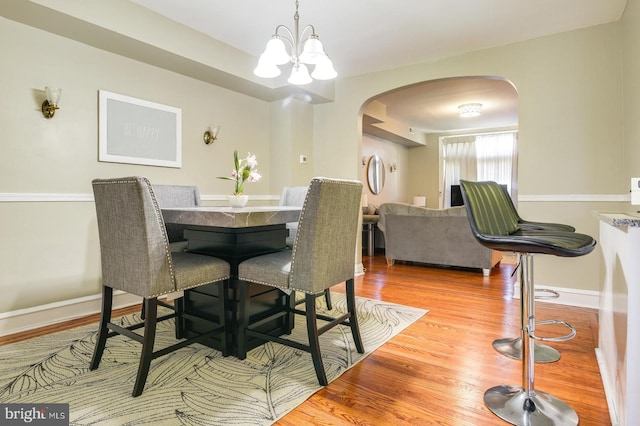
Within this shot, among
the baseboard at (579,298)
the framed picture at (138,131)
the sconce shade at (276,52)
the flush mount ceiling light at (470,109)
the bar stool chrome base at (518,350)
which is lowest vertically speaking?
the bar stool chrome base at (518,350)

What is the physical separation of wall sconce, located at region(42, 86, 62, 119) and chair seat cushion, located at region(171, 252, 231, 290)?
62.4 inches

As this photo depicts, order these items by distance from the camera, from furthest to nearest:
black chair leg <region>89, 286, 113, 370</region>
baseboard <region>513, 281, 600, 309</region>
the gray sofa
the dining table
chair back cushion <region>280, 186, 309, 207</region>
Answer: the gray sofa, chair back cushion <region>280, 186, 309, 207</region>, baseboard <region>513, 281, 600, 309</region>, the dining table, black chair leg <region>89, 286, 113, 370</region>

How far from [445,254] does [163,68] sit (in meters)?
3.70

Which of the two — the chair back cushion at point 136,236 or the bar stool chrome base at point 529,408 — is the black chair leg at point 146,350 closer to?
the chair back cushion at point 136,236

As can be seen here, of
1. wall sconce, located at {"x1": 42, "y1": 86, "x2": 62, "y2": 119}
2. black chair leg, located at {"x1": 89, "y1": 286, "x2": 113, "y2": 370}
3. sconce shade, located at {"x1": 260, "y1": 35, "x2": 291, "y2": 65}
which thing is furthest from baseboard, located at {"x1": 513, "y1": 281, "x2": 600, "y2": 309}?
wall sconce, located at {"x1": 42, "y1": 86, "x2": 62, "y2": 119}

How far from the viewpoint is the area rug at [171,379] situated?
4.97 feet

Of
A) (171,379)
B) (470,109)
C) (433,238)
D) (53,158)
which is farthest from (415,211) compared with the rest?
(53,158)

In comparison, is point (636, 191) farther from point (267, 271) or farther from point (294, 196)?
point (294, 196)

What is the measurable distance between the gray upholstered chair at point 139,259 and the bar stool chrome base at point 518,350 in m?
1.75

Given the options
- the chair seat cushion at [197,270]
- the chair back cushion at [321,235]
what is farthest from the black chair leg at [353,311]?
the chair seat cushion at [197,270]

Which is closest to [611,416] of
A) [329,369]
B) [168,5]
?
[329,369]

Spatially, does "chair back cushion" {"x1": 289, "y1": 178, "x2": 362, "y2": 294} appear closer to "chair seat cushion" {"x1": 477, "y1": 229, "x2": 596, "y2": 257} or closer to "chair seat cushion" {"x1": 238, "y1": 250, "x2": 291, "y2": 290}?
"chair seat cushion" {"x1": 238, "y1": 250, "x2": 291, "y2": 290}

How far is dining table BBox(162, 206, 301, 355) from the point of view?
6.55 feet

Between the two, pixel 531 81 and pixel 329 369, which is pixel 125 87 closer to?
pixel 329 369
